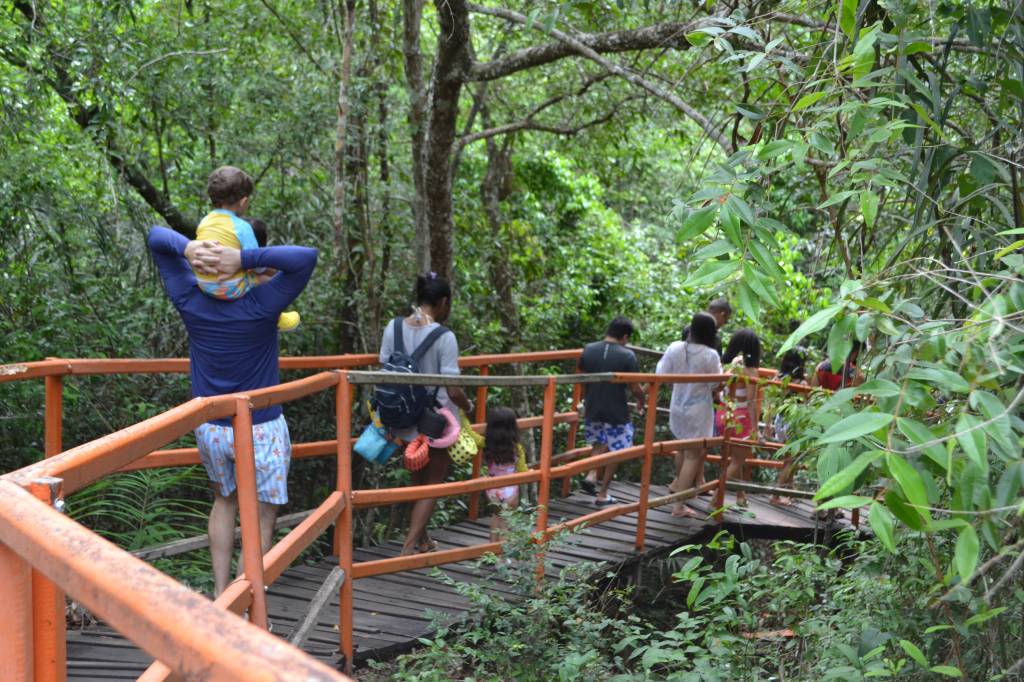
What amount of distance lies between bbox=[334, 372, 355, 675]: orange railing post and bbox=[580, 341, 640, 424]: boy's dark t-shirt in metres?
3.24

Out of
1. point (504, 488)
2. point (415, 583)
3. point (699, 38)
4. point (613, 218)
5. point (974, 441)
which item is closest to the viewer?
point (974, 441)

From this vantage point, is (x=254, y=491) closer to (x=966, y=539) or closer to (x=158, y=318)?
(x=966, y=539)

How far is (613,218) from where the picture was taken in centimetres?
1387

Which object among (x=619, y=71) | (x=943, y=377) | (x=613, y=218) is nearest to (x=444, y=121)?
(x=619, y=71)

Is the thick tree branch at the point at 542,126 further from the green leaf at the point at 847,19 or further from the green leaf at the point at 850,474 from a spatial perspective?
the green leaf at the point at 850,474

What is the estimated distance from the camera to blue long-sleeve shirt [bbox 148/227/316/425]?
411cm

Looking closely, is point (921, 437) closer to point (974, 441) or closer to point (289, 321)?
point (974, 441)

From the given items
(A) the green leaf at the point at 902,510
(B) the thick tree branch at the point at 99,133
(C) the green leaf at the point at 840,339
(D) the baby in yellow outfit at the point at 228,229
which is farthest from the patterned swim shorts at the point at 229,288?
(B) the thick tree branch at the point at 99,133

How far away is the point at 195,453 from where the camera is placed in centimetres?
458

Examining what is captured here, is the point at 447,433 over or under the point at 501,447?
over

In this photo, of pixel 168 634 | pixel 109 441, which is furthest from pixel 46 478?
pixel 168 634

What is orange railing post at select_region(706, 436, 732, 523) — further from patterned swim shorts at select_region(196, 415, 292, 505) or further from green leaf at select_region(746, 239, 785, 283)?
green leaf at select_region(746, 239, 785, 283)

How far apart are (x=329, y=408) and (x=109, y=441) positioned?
6.20 metres

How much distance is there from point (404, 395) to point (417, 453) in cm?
32
